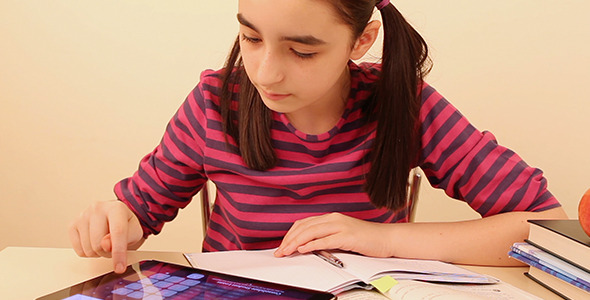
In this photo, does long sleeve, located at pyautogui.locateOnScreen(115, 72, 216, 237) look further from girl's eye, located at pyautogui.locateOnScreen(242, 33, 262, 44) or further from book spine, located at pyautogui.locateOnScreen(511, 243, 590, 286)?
book spine, located at pyautogui.locateOnScreen(511, 243, 590, 286)

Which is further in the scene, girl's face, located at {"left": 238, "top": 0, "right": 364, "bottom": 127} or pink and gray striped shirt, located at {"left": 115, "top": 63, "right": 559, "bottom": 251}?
pink and gray striped shirt, located at {"left": 115, "top": 63, "right": 559, "bottom": 251}

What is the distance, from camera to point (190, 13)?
5.67 feet

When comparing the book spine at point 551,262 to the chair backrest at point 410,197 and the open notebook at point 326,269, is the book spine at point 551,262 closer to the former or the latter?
the open notebook at point 326,269

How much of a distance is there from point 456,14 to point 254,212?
34.4 inches

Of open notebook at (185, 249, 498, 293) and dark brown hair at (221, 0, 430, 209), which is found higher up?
dark brown hair at (221, 0, 430, 209)

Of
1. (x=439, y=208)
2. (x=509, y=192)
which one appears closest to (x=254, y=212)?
(x=509, y=192)

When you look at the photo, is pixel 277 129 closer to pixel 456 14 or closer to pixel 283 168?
pixel 283 168

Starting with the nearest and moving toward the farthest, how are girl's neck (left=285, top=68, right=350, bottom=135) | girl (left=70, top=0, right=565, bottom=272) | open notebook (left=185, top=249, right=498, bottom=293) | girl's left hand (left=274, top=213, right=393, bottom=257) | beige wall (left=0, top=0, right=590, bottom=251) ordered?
open notebook (left=185, top=249, right=498, bottom=293) < girl's left hand (left=274, top=213, right=393, bottom=257) < girl (left=70, top=0, right=565, bottom=272) < girl's neck (left=285, top=68, right=350, bottom=135) < beige wall (left=0, top=0, right=590, bottom=251)

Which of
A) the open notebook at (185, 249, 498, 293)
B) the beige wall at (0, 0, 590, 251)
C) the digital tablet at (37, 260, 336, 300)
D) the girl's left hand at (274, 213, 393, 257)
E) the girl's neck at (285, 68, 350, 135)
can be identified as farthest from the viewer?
the beige wall at (0, 0, 590, 251)

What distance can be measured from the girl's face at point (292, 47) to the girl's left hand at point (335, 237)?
178 mm

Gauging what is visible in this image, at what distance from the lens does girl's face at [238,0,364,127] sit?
0.76 metres

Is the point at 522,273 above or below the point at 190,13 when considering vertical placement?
below

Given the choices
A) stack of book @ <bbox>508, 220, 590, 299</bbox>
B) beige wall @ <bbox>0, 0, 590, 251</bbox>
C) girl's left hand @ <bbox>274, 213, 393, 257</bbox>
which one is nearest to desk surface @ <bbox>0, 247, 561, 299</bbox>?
→ stack of book @ <bbox>508, 220, 590, 299</bbox>

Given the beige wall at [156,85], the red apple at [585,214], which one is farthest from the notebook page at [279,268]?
the beige wall at [156,85]
